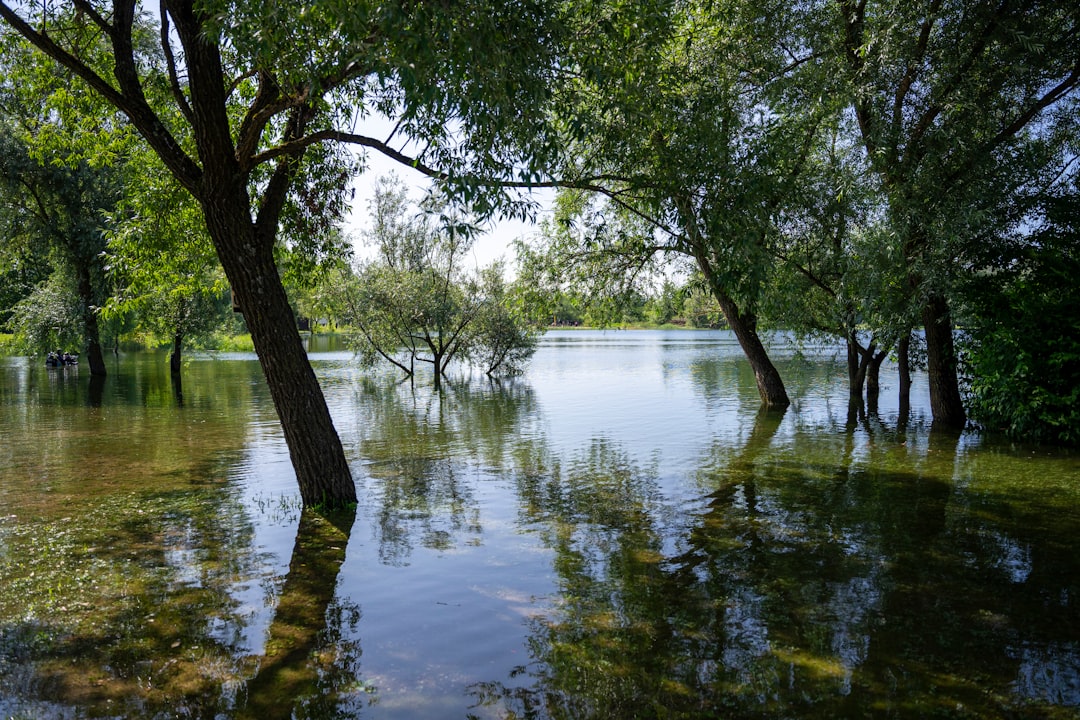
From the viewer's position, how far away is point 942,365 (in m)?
15.0

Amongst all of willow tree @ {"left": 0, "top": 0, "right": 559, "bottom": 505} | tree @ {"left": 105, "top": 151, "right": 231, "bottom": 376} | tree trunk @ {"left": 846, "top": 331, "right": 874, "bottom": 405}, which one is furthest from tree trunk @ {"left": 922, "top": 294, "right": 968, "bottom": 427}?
tree @ {"left": 105, "top": 151, "right": 231, "bottom": 376}

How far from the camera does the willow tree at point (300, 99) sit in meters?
5.64

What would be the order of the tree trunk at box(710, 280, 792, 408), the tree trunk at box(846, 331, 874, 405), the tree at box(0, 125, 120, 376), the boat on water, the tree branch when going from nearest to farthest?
the tree branch, the tree trunk at box(846, 331, 874, 405), the tree trunk at box(710, 280, 792, 408), the tree at box(0, 125, 120, 376), the boat on water

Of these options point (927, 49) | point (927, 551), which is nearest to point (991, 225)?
point (927, 49)

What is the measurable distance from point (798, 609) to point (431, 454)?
8.51 metres

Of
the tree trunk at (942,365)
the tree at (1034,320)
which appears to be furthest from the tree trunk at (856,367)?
the tree at (1034,320)

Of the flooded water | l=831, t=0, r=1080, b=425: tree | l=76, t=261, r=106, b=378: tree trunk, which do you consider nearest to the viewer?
the flooded water

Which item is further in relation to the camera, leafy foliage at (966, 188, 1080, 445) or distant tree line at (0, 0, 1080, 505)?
leafy foliage at (966, 188, 1080, 445)

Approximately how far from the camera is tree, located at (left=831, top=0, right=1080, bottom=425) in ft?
38.7

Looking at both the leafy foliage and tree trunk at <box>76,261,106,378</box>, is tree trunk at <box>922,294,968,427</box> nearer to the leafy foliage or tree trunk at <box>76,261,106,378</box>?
the leafy foliage

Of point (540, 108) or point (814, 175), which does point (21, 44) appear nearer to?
point (540, 108)

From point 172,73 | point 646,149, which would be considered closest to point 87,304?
point 172,73

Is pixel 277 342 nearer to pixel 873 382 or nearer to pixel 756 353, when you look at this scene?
pixel 756 353

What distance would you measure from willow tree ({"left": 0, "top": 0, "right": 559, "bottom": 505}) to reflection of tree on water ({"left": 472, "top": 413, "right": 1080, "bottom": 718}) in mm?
3572
